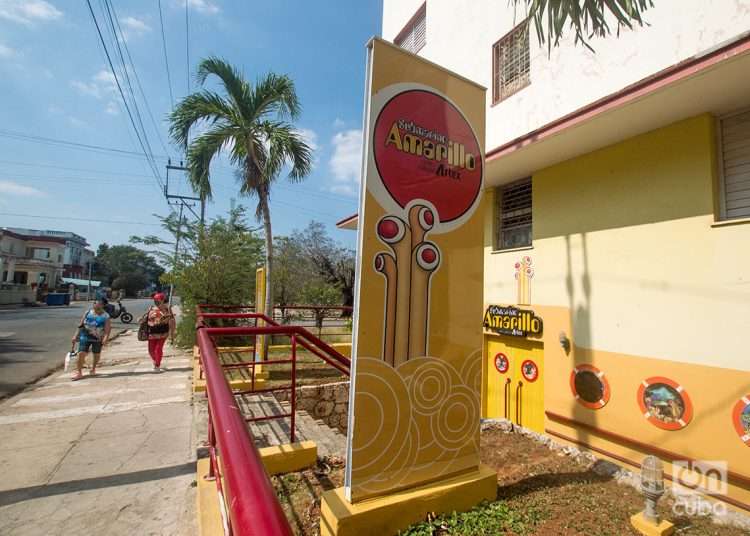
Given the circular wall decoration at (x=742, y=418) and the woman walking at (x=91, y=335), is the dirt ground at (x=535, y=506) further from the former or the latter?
the woman walking at (x=91, y=335)

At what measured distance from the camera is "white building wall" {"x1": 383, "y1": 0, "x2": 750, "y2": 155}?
401 centimetres

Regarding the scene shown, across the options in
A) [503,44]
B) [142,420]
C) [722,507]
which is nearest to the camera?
[722,507]

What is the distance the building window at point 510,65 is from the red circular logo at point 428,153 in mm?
4359

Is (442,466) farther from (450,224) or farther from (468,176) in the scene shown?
(468,176)

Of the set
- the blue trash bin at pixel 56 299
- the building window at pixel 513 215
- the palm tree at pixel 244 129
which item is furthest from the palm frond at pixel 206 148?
the blue trash bin at pixel 56 299

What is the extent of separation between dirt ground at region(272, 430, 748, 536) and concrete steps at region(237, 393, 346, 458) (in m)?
0.42

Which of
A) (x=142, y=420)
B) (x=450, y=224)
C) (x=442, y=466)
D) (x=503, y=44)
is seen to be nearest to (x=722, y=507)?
(x=442, y=466)

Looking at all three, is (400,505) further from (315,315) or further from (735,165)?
(315,315)

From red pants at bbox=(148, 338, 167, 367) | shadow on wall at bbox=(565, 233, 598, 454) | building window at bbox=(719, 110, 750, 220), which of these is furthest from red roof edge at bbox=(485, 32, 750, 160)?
red pants at bbox=(148, 338, 167, 367)

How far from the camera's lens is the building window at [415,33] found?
9773 millimetres

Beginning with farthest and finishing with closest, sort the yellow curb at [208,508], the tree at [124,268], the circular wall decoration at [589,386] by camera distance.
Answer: the tree at [124,268], the circular wall decoration at [589,386], the yellow curb at [208,508]

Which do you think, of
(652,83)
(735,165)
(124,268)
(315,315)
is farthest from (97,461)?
(124,268)

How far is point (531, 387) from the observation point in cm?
612

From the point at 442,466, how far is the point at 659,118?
461 cm
